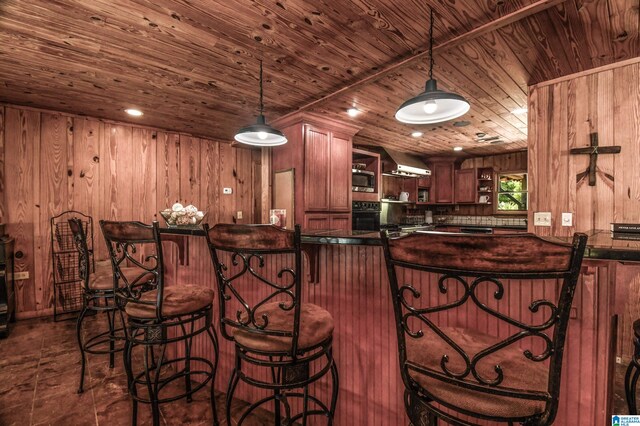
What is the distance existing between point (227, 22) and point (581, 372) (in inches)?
101

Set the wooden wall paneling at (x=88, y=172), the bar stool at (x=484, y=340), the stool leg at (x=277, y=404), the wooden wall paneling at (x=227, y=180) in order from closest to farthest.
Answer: the bar stool at (x=484, y=340)
the stool leg at (x=277, y=404)
the wooden wall paneling at (x=88, y=172)
the wooden wall paneling at (x=227, y=180)

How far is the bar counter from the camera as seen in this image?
3.43 feet

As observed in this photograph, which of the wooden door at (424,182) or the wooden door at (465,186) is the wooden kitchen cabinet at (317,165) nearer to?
the wooden door at (424,182)

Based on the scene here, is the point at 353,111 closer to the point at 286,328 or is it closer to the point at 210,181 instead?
the point at 210,181

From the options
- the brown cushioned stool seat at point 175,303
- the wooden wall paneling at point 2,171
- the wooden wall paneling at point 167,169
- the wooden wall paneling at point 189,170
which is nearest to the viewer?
the brown cushioned stool seat at point 175,303

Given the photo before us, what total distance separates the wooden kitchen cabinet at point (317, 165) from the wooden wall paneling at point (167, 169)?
160 cm

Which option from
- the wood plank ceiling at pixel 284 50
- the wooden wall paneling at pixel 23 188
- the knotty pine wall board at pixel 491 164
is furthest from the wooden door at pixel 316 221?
the knotty pine wall board at pixel 491 164

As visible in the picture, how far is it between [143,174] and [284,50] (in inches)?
124

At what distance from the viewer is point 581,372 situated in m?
1.06

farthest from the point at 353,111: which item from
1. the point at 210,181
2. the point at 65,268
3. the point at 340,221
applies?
the point at 65,268

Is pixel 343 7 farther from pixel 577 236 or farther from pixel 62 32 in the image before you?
pixel 62 32

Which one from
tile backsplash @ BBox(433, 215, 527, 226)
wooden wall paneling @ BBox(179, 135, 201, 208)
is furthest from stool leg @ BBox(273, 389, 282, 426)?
tile backsplash @ BBox(433, 215, 527, 226)

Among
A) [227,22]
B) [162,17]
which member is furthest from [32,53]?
[227,22]

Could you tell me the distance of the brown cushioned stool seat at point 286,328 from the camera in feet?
3.60
